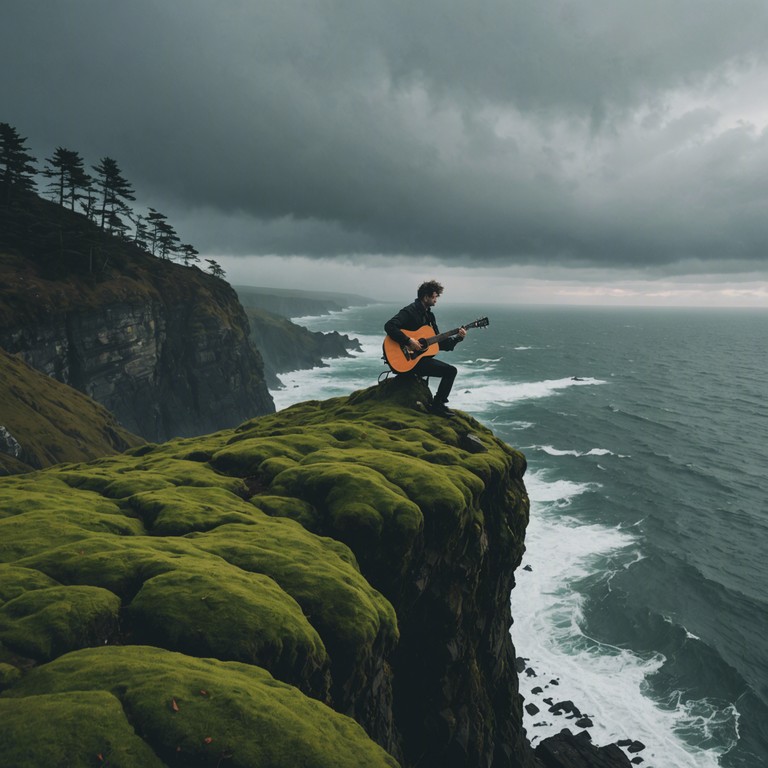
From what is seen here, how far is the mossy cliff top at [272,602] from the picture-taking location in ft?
20.9

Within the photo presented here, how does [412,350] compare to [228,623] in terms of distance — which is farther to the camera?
[412,350]

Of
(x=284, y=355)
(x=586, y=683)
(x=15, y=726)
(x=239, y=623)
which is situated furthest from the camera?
(x=284, y=355)

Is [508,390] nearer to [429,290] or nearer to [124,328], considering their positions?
[124,328]

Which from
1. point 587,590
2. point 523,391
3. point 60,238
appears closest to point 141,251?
point 60,238

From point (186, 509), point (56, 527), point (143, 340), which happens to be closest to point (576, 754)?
point (186, 509)

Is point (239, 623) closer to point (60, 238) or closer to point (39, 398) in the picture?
point (39, 398)

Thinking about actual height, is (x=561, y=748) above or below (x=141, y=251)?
Answer: below

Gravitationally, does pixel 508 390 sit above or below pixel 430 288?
below

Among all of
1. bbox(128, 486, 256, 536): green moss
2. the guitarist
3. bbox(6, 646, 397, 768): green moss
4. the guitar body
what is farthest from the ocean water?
bbox(6, 646, 397, 768): green moss

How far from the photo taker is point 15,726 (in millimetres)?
5492

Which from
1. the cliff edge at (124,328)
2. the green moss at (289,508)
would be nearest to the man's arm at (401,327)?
the green moss at (289,508)

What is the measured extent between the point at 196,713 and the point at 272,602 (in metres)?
3.26

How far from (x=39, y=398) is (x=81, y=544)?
5351cm

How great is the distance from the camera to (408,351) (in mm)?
21547
